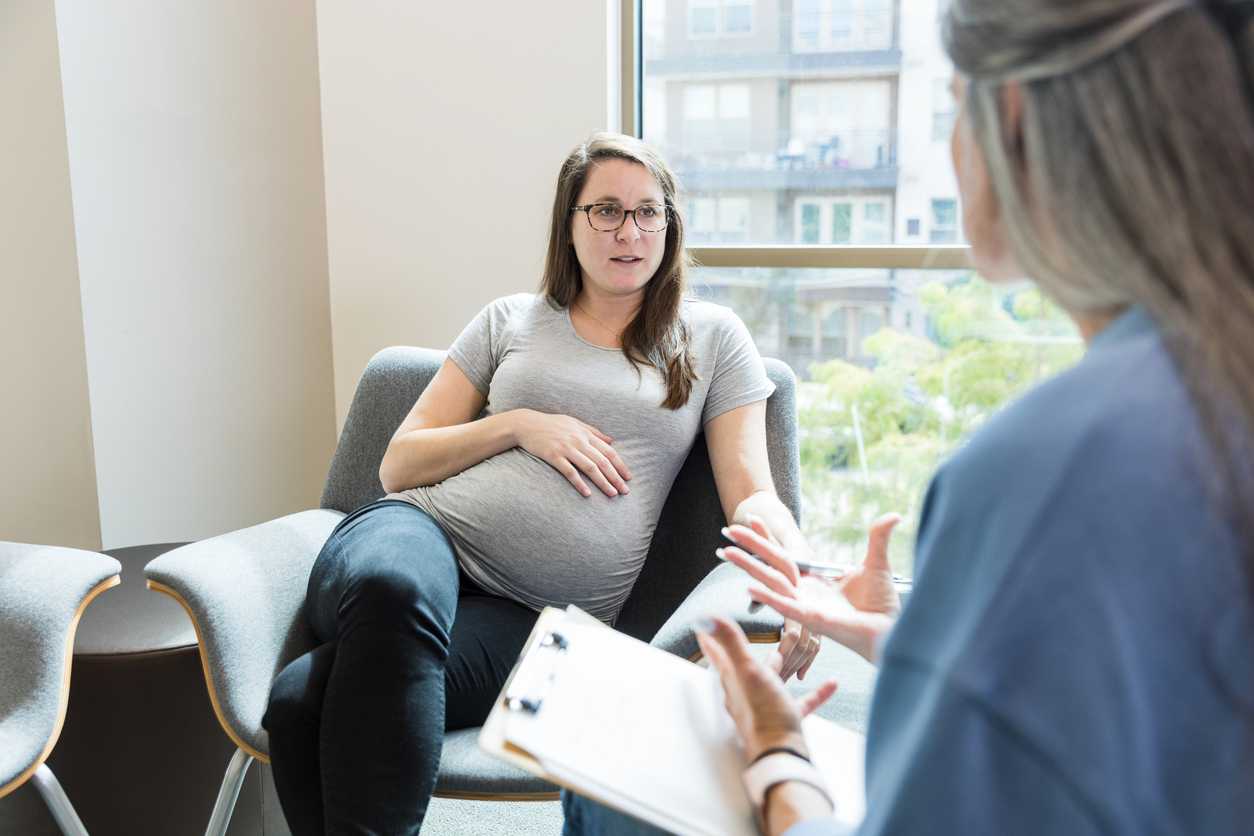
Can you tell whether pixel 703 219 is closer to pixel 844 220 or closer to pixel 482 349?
pixel 844 220

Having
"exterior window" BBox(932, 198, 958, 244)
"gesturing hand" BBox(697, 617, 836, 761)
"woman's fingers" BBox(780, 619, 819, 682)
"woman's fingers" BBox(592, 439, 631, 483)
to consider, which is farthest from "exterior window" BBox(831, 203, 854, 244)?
"gesturing hand" BBox(697, 617, 836, 761)

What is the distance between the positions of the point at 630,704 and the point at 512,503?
2.17 feet

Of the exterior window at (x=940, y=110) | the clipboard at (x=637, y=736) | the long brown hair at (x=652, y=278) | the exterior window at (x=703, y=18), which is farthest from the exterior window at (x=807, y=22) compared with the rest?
the clipboard at (x=637, y=736)

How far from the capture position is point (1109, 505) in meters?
0.38

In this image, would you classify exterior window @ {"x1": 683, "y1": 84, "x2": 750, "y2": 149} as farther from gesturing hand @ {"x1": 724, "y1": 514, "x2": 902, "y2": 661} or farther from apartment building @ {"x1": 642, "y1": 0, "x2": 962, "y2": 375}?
gesturing hand @ {"x1": 724, "y1": 514, "x2": 902, "y2": 661}

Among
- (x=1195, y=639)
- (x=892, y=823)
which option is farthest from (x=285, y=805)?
(x=1195, y=639)

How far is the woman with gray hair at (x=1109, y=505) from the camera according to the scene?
0.37 meters

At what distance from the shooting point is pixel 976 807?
1.26ft

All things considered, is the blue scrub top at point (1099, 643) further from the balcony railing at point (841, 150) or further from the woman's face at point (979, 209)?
the balcony railing at point (841, 150)

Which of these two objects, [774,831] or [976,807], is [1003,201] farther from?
[774,831]

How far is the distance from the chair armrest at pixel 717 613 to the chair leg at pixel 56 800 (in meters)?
0.87

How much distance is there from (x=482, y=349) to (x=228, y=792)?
0.82 metres

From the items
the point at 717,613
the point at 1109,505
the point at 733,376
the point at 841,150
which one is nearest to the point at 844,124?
the point at 841,150

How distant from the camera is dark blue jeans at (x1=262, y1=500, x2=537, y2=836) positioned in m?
1.05
